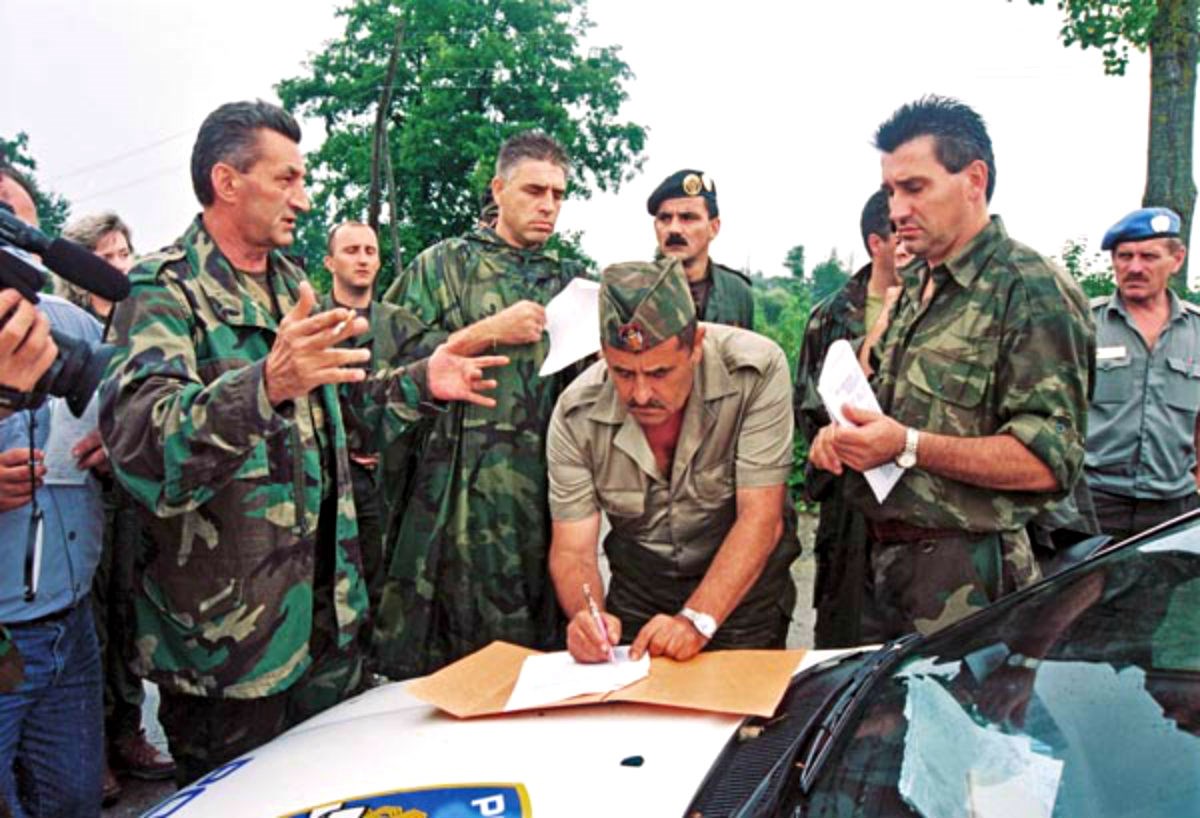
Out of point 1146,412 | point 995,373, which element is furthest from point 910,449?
point 1146,412

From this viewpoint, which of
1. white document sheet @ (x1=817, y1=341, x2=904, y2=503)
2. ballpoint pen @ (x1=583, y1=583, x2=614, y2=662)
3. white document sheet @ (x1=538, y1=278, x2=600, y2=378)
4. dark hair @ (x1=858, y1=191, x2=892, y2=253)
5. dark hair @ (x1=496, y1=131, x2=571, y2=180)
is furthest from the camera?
dark hair @ (x1=858, y1=191, x2=892, y2=253)

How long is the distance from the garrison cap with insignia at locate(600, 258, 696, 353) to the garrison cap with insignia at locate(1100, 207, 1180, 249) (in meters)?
2.34

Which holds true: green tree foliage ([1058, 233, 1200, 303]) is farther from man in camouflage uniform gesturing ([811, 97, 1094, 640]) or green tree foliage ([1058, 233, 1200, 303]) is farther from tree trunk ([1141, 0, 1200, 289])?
man in camouflage uniform gesturing ([811, 97, 1094, 640])

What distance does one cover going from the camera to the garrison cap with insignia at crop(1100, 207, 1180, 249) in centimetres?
372

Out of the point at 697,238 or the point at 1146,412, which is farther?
the point at 697,238

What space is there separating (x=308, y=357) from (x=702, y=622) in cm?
100

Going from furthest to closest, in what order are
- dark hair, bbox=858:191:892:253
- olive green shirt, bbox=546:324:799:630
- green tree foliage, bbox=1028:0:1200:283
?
green tree foliage, bbox=1028:0:1200:283, dark hair, bbox=858:191:892:253, olive green shirt, bbox=546:324:799:630

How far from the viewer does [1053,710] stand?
1268 millimetres

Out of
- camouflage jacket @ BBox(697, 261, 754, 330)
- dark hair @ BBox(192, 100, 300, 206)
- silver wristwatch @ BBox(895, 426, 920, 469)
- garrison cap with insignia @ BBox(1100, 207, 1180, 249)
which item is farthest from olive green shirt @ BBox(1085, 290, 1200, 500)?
dark hair @ BBox(192, 100, 300, 206)

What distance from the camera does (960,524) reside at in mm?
2199

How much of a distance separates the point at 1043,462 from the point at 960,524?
0.23m

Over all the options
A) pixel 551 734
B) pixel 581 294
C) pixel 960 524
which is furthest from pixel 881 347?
pixel 551 734

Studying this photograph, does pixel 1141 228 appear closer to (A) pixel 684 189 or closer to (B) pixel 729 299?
(B) pixel 729 299

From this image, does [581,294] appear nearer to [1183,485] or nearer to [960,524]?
[960,524]
